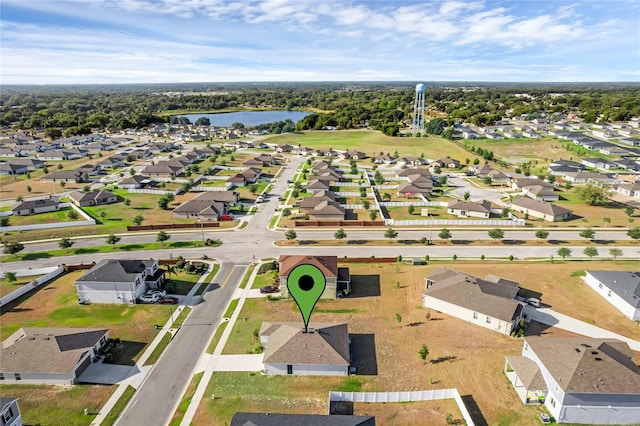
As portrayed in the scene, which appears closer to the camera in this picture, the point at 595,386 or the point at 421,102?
the point at 595,386

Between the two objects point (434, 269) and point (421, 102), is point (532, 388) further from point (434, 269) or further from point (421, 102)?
point (421, 102)

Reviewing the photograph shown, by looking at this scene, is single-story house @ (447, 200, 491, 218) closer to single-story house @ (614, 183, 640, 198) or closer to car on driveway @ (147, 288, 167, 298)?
single-story house @ (614, 183, 640, 198)

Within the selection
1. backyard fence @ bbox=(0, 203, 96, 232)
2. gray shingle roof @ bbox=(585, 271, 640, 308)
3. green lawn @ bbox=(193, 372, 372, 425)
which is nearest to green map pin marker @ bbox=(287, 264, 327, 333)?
green lawn @ bbox=(193, 372, 372, 425)

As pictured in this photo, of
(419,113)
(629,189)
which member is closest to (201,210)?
(629,189)

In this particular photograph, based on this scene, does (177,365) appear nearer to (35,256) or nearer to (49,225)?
(35,256)

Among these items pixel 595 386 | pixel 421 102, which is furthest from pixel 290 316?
pixel 421 102
